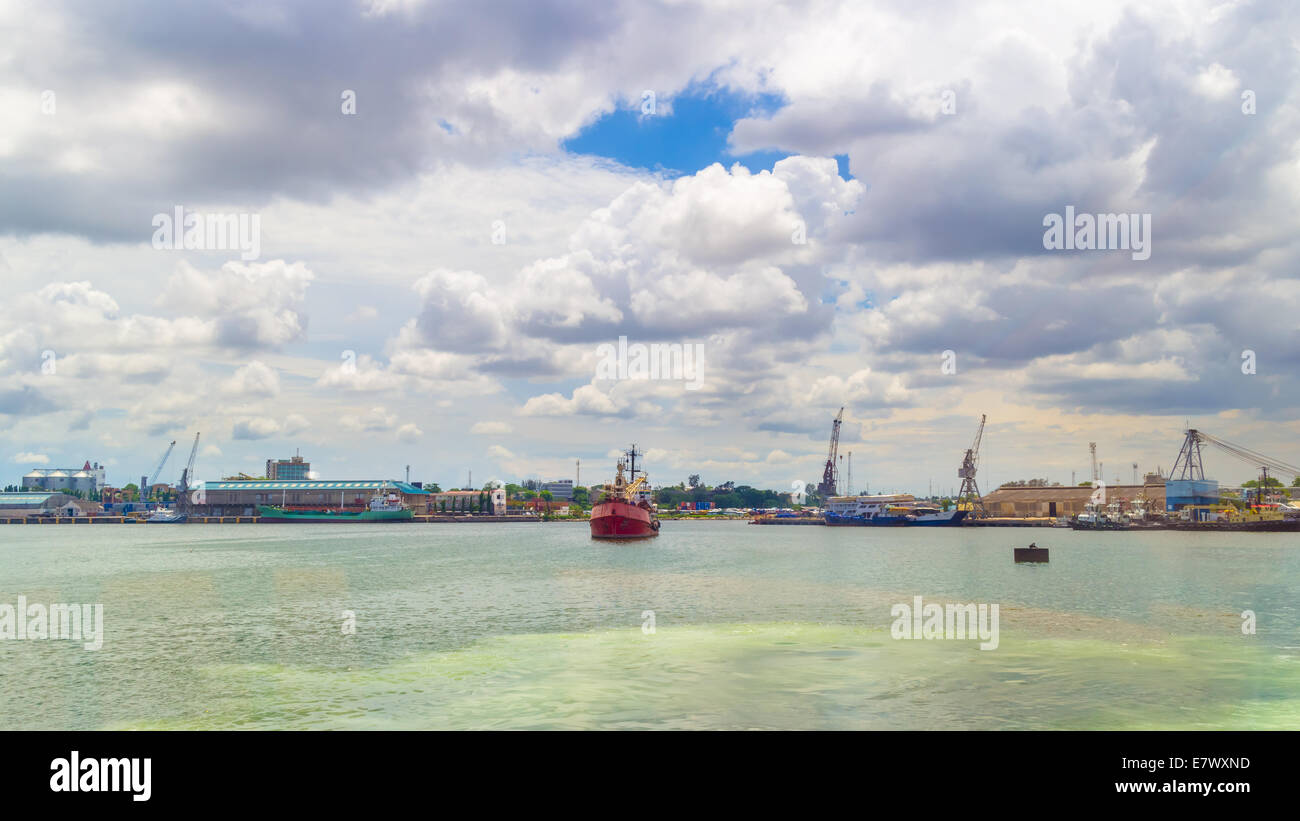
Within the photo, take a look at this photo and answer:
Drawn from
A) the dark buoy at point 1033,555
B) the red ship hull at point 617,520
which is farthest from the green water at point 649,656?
the red ship hull at point 617,520

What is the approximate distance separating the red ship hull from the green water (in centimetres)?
6447

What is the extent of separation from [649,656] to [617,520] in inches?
4215

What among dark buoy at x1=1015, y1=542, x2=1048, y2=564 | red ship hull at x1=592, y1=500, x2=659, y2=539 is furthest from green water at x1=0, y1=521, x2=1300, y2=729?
red ship hull at x1=592, y1=500, x2=659, y2=539

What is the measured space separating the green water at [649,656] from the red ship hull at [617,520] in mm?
64474

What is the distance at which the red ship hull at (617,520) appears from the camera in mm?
139750

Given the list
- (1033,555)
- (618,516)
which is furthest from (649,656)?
(618,516)

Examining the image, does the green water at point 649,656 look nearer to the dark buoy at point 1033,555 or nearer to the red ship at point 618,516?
the dark buoy at point 1033,555

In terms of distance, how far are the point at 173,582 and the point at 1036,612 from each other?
70.5m
